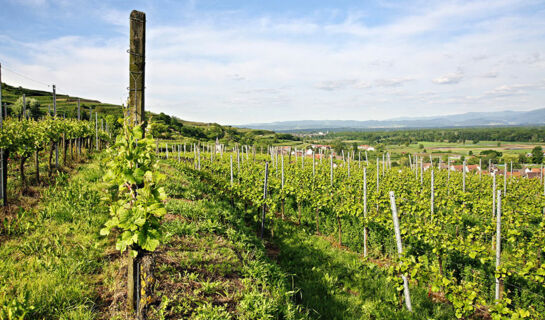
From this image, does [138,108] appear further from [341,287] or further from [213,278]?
[341,287]

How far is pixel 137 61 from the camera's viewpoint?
3.47 metres

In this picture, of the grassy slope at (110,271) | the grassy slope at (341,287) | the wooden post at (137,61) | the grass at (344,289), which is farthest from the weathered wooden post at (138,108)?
the grass at (344,289)

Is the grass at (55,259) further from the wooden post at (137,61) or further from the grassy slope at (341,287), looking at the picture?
the grassy slope at (341,287)

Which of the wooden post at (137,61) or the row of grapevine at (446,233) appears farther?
the row of grapevine at (446,233)

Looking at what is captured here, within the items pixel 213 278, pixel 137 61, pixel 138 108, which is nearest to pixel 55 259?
pixel 213 278

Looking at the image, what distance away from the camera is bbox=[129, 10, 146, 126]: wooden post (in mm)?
3420

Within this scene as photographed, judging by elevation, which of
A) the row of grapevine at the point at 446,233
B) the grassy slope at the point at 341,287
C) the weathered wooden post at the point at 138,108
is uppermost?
the weathered wooden post at the point at 138,108

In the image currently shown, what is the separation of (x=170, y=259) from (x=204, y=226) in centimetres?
147

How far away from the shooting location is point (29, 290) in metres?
3.33

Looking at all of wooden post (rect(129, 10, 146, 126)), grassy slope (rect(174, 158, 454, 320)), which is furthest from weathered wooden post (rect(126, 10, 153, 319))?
grassy slope (rect(174, 158, 454, 320))

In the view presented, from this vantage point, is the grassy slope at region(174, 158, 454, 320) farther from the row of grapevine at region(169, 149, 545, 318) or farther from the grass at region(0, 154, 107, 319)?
the grass at region(0, 154, 107, 319)

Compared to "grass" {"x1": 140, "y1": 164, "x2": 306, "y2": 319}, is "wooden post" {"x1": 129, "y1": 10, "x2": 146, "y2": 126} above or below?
above

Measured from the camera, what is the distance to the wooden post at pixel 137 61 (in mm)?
3420

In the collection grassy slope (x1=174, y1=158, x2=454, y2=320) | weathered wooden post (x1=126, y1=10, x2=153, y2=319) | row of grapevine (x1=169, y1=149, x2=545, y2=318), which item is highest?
weathered wooden post (x1=126, y1=10, x2=153, y2=319)
